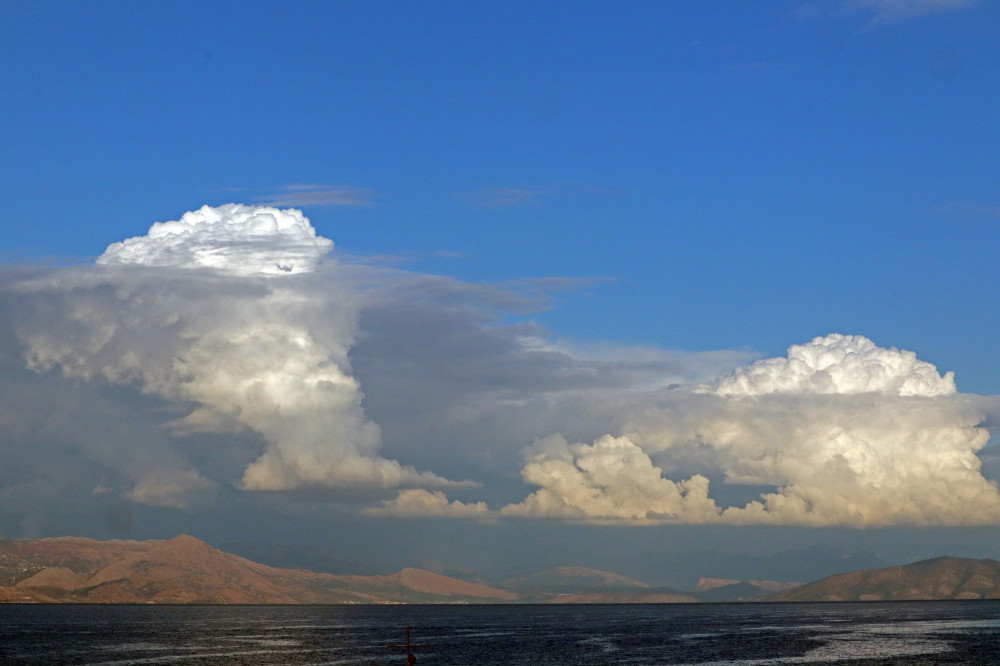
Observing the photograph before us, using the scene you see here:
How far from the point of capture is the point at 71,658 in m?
187

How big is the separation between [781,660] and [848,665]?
46.8ft

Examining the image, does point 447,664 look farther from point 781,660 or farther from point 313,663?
point 781,660

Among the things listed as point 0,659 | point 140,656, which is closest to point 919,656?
point 140,656

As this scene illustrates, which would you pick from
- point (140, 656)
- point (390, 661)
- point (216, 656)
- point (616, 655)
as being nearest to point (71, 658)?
point (140, 656)

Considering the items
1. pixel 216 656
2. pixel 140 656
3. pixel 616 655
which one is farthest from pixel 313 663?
pixel 616 655

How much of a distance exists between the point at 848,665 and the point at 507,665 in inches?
2228

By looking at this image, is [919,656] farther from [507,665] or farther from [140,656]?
[140,656]

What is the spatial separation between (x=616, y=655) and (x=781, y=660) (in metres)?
32.5

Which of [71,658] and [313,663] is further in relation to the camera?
[71,658]

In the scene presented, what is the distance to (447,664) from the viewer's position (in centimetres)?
17638

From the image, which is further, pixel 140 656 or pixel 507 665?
pixel 140 656

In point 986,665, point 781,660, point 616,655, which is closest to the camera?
point 986,665

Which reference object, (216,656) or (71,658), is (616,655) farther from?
(71,658)

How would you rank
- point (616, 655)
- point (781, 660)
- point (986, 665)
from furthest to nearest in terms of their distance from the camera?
point (616, 655)
point (781, 660)
point (986, 665)
